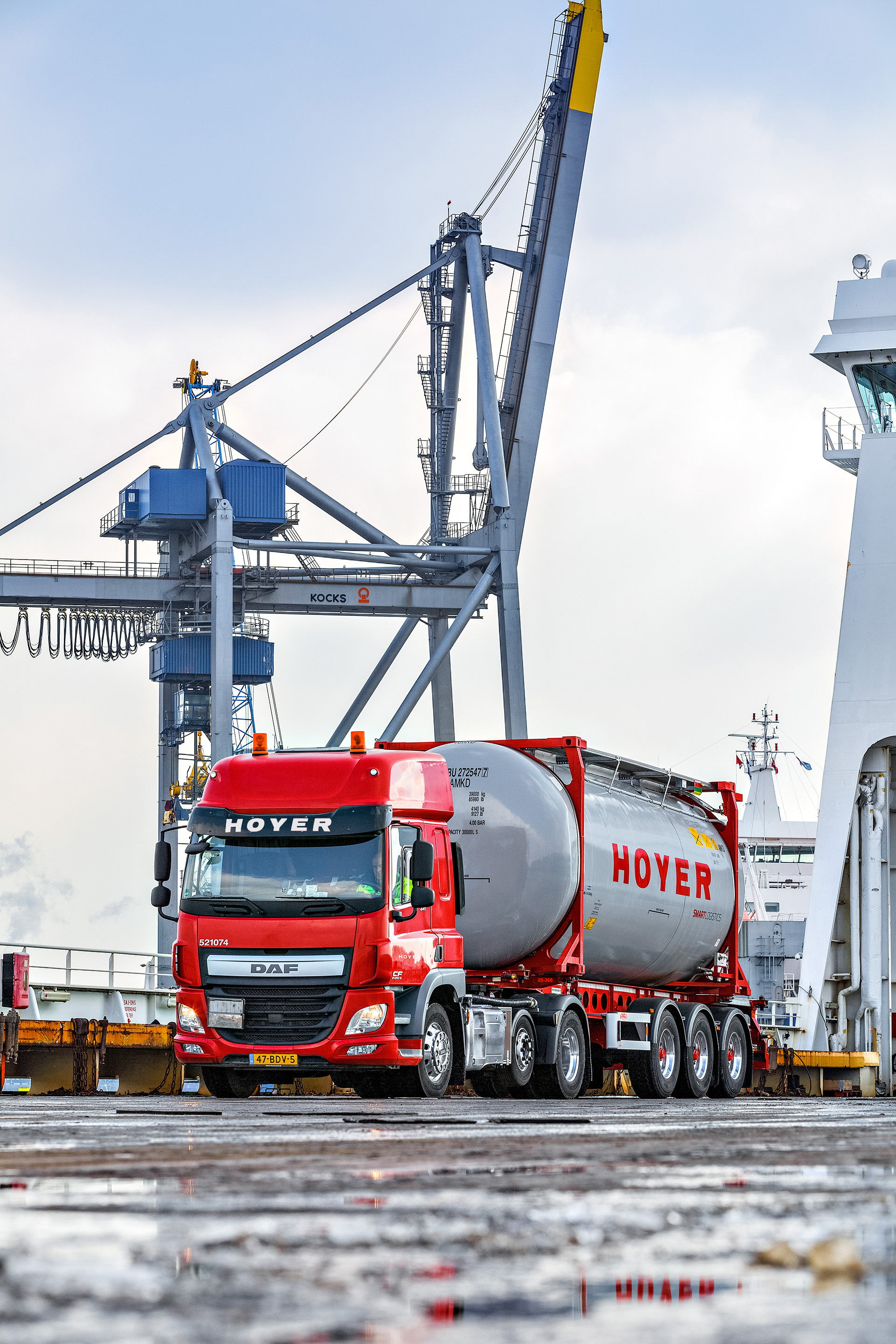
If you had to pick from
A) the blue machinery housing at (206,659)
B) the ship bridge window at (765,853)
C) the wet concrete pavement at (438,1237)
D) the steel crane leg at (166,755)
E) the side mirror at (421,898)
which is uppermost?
the blue machinery housing at (206,659)

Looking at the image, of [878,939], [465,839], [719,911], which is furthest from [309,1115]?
[878,939]

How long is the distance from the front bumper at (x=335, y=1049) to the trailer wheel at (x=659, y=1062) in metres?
4.00

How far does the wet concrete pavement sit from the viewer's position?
2.35 meters

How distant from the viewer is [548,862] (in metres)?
15.9

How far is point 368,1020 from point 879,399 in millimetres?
18560

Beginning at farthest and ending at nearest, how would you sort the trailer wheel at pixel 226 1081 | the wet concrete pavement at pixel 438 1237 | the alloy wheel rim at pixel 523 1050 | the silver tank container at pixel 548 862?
the silver tank container at pixel 548 862
the alloy wheel rim at pixel 523 1050
the trailer wheel at pixel 226 1081
the wet concrete pavement at pixel 438 1237

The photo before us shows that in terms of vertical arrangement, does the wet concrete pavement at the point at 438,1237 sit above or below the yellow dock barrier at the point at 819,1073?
above

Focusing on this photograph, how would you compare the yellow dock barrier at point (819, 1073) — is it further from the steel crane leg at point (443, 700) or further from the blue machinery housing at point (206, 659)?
the blue machinery housing at point (206, 659)

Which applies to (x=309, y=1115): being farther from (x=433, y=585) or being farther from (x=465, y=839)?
(x=433, y=585)

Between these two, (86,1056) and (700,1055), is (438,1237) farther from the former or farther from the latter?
(86,1056)

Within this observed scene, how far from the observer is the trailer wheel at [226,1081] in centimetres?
1516

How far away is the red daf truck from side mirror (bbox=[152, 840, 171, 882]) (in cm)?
3

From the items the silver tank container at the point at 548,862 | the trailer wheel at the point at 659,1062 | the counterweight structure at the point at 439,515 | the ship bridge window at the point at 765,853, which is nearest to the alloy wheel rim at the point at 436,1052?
the silver tank container at the point at 548,862

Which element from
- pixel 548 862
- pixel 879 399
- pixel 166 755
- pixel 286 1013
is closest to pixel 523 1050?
pixel 548 862
